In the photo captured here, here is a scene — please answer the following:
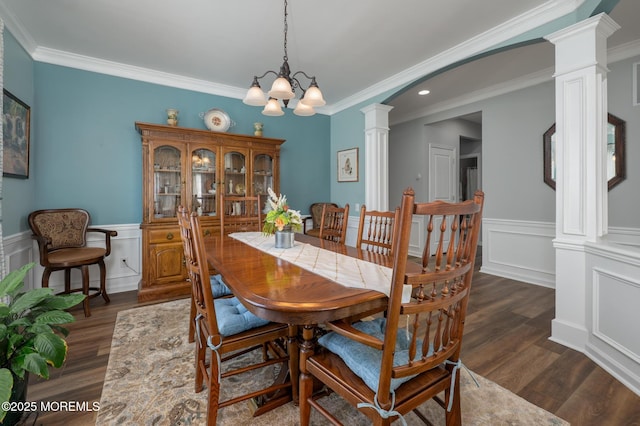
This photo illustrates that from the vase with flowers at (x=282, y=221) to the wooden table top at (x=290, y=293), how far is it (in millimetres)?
329

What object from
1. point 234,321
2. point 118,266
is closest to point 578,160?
point 234,321

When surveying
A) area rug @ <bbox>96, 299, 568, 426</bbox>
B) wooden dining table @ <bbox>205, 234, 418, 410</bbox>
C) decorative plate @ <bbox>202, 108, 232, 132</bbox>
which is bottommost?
area rug @ <bbox>96, 299, 568, 426</bbox>

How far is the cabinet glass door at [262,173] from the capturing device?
3.96 meters

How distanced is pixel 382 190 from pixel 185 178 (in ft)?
8.39

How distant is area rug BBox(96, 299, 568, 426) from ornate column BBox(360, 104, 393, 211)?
8.39ft

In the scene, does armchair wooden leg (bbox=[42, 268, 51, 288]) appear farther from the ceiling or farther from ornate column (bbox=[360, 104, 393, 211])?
ornate column (bbox=[360, 104, 393, 211])

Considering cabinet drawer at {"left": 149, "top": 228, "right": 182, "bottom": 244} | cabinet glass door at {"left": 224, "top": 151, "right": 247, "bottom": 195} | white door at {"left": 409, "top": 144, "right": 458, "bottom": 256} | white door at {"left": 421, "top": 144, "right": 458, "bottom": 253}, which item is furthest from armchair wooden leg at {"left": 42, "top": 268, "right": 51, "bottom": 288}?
white door at {"left": 421, "top": 144, "right": 458, "bottom": 253}

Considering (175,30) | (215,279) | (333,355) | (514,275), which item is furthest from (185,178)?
(514,275)

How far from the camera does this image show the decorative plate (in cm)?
375

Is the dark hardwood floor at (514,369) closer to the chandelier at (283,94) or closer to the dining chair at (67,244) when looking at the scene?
the dining chair at (67,244)

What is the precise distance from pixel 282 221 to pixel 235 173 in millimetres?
2151

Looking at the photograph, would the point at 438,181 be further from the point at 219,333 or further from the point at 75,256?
the point at 75,256

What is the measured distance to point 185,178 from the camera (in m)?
3.45

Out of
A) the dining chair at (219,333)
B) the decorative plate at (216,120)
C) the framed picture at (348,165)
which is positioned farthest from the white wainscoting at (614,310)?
Answer: the decorative plate at (216,120)
